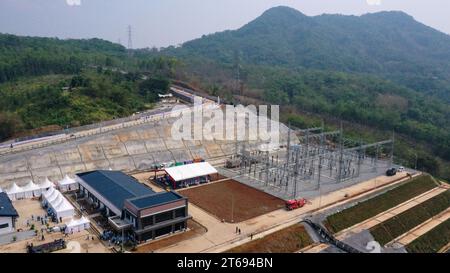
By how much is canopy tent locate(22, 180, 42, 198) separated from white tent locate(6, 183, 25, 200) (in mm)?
256

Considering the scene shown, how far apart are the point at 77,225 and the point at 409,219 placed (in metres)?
24.9

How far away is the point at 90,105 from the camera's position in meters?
47.8

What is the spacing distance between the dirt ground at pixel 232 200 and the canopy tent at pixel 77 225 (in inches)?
330

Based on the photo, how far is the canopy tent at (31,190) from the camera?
101 feet

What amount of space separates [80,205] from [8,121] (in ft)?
51.5

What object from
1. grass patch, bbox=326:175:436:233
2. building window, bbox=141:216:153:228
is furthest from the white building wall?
grass patch, bbox=326:175:436:233

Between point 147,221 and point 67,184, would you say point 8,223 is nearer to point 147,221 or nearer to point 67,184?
point 67,184

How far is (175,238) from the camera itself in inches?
976

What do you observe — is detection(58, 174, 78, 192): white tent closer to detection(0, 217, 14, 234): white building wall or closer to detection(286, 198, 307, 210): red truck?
detection(0, 217, 14, 234): white building wall

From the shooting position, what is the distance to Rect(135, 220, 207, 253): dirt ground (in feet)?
76.9

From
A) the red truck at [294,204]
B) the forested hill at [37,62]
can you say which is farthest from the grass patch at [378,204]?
the forested hill at [37,62]

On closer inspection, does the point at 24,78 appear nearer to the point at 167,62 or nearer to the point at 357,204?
the point at 167,62
